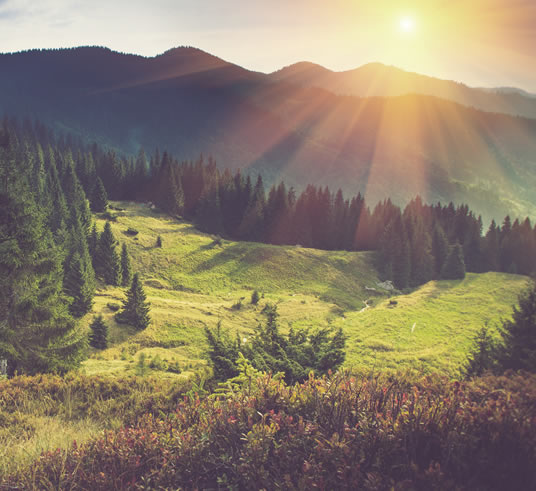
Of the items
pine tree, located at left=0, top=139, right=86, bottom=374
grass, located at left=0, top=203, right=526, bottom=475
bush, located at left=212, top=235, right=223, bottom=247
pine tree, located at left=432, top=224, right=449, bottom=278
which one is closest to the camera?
grass, located at left=0, top=203, right=526, bottom=475

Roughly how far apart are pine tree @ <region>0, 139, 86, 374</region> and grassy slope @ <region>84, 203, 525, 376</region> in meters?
3.51

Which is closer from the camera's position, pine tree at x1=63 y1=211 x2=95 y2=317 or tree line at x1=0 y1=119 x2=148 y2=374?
tree line at x1=0 y1=119 x2=148 y2=374

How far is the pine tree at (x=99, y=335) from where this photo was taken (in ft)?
89.7

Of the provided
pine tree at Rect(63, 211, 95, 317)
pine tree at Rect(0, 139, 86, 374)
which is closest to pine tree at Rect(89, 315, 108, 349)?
pine tree at Rect(63, 211, 95, 317)

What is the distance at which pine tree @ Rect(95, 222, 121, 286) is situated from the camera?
47250 millimetres

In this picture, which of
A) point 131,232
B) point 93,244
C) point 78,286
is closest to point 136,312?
point 78,286

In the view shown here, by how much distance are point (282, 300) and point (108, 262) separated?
27.3 m

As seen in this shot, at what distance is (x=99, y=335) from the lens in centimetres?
2752

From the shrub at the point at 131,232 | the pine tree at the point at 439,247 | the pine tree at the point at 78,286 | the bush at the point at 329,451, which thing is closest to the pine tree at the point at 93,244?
the pine tree at the point at 78,286

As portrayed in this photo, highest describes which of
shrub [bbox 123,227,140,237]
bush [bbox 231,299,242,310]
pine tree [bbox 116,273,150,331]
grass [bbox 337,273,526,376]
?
shrub [bbox 123,227,140,237]

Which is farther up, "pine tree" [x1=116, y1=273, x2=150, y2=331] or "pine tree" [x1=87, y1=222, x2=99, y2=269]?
"pine tree" [x1=87, y1=222, x2=99, y2=269]

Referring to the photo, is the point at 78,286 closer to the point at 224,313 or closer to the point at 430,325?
the point at 224,313

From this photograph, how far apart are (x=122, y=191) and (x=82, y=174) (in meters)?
12.2

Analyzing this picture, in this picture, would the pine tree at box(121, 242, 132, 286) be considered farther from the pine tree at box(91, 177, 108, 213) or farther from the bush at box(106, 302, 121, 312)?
the pine tree at box(91, 177, 108, 213)
